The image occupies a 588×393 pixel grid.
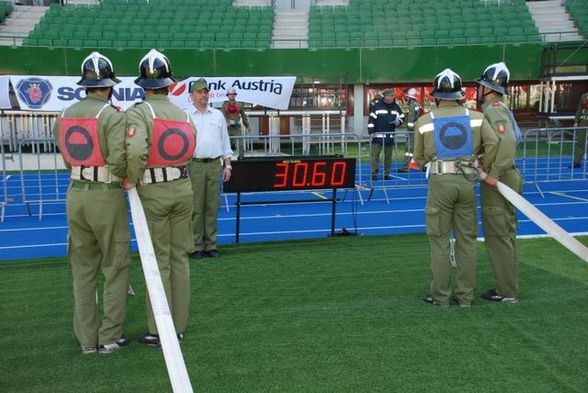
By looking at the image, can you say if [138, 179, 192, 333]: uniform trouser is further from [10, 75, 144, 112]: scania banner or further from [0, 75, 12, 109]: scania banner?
[0, 75, 12, 109]: scania banner

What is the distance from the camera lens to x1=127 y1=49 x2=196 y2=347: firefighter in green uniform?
15.0ft

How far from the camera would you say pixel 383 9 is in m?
28.8

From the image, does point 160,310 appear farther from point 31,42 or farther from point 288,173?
point 31,42

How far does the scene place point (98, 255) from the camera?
15.6 ft

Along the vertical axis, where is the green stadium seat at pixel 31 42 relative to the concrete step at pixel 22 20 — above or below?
below

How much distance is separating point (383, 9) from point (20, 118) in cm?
1689

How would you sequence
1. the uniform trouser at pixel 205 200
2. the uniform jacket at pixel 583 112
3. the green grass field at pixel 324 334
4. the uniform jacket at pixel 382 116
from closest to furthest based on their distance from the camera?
the green grass field at pixel 324 334 < the uniform trouser at pixel 205 200 < the uniform jacket at pixel 382 116 < the uniform jacket at pixel 583 112

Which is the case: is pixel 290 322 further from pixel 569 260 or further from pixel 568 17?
pixel 568 17

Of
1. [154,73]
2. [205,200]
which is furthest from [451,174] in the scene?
[205,200]

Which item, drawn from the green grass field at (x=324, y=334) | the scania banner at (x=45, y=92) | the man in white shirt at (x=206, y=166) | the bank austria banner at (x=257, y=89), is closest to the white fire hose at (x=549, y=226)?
the green grass field at (x=324, y=334)

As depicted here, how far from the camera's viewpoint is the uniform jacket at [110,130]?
4383mm

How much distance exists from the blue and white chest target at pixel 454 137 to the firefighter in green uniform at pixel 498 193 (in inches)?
9.3

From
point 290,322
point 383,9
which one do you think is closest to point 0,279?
point 290,322

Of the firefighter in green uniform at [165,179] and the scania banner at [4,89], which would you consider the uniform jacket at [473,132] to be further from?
the scania banner at [4,89]
